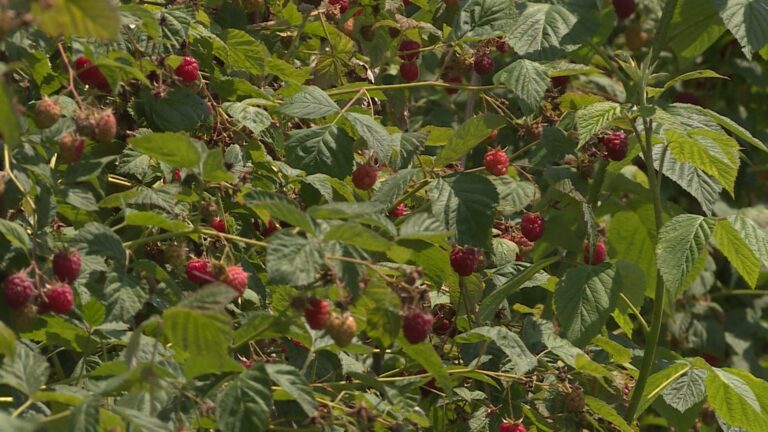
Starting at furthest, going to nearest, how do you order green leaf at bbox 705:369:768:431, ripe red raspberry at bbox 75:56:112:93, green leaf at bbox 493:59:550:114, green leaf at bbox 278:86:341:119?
green leaf at bbox 705:369:768:431 < green leaf at bbox 493:59:550:114 < green leaf at bbox 278:86:341:119 < ripe red raspberry at bbox 75:56:112:93

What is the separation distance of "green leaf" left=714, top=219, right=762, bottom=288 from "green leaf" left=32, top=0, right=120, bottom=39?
128 centimetres

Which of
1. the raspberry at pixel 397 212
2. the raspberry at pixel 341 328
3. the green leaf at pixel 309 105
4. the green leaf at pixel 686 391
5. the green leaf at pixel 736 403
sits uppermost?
the green leaf at pixel 309 105

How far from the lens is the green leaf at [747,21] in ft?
8.02

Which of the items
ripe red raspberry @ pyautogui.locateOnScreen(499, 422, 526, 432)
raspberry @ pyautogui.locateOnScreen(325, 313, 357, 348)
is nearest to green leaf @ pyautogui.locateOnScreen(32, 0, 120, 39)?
raspberry @ pyautogui.locateOnScreen(325, 313, 357, 348)

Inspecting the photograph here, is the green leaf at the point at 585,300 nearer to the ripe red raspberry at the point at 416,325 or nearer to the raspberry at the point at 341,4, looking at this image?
the ripe red raspberry at the point at 416,325

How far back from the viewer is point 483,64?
8.32 feet

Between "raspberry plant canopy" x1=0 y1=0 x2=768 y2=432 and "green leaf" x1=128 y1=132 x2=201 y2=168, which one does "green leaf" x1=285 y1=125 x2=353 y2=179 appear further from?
"green leaf" x1=128 y1=132 x2=201 y2=168

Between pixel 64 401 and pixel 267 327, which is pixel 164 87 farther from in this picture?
pixel 64 401

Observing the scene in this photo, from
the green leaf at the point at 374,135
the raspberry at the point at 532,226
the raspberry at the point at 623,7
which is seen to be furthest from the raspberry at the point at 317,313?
the raspberry at the point at 623,7

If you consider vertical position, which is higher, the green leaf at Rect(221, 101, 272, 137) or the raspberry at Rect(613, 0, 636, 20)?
the raspberry at Rect(613, 0, 636, 20)

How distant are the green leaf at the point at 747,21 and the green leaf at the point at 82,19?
4.40 feet

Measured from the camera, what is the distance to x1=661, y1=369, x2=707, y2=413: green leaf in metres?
2.50

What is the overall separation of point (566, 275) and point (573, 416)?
253mm

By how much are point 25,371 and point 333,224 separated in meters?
0.43
